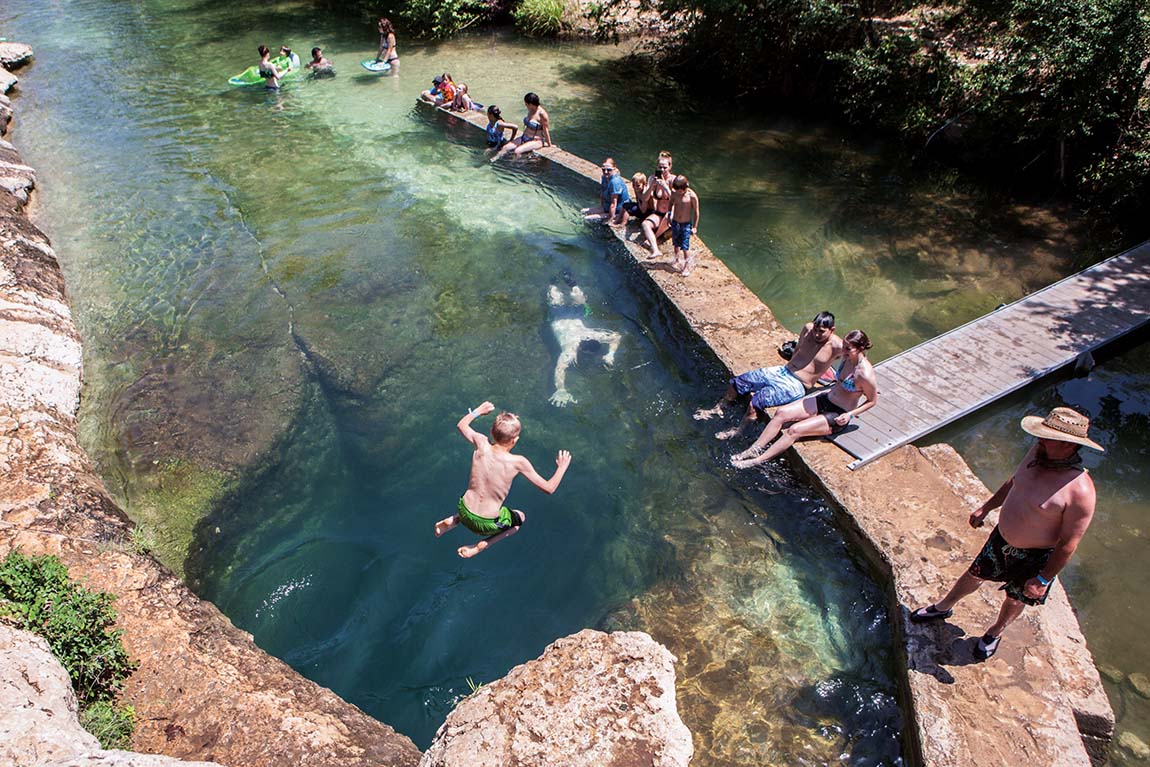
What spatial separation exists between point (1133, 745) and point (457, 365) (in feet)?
22.2

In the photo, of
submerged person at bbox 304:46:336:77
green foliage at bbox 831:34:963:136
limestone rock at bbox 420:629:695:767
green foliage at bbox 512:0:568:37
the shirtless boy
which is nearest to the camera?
limestone rock at bbox 420:629:695:767

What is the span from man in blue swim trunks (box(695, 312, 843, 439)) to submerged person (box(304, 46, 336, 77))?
50.0 ft

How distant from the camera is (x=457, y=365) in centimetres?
826

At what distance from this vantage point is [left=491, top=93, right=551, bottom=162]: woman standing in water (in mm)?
12742

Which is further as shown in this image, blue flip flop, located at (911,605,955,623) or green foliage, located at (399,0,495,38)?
green foliage, located at (399,0,495,38)

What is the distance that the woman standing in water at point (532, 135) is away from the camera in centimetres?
1274

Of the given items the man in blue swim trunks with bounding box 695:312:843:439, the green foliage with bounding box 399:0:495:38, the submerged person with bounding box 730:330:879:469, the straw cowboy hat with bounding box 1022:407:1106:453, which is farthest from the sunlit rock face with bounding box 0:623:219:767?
the green foliage with bounding box 399:0:495:38

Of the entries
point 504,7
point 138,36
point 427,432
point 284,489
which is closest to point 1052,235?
point 427,432

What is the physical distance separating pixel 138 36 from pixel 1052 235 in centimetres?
2371

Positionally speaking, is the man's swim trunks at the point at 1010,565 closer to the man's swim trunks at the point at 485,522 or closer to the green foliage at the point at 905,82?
the man's swim trunks at the point at 485,522

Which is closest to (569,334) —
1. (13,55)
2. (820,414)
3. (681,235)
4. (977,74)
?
(681,235)

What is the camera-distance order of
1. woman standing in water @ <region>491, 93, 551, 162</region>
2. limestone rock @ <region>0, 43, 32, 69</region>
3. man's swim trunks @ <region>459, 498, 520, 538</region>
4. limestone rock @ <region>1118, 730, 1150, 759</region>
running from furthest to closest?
limestone rock @ <region>0, 43, 32, 69</region>, woman standing in water @ <region>491, 93, 551, 162</region>, man's swim trunks @ <region>459, 498, 520, 538</region>, limestone rock @ <region>1118, 730, 1150, 759</region>

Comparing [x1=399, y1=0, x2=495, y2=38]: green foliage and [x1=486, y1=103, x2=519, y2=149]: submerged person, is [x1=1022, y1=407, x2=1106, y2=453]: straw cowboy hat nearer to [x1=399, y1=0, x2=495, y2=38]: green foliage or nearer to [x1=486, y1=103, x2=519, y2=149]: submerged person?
[x1=486, y1=103, x2=519, y2=149]: submerged person

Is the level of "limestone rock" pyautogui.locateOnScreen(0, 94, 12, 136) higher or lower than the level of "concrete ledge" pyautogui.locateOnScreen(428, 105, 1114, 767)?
higher
